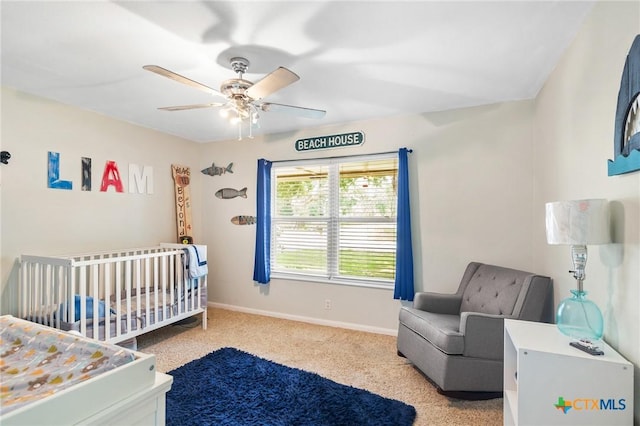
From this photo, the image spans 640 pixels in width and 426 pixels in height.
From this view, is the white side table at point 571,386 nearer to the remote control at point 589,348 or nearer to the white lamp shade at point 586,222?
the remote control at point 589,348

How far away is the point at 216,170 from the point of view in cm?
452

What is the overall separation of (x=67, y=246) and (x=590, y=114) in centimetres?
424

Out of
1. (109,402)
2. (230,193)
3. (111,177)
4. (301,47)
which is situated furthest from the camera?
(230,193)

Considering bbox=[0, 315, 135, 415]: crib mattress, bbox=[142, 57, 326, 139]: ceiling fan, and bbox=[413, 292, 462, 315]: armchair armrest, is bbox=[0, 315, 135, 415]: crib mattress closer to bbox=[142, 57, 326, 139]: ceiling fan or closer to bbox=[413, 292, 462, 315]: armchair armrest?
bbox=[142, 57, 326, 139]: ceiling fan

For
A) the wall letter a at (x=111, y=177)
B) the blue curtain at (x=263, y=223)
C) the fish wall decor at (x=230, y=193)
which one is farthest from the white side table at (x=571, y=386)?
the wall letter a at (x=111, y=177)

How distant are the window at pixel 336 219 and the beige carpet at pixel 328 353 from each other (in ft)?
2.19

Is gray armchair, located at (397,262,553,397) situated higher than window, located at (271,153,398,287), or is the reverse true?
window, located at (271,153,398,287)

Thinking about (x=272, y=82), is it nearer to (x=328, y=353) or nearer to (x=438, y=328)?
(x=438, y=328)

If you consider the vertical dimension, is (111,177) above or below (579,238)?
above

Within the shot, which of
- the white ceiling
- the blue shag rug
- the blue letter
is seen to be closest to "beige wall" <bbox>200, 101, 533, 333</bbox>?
the white ceiling

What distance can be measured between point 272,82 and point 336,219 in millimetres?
2138

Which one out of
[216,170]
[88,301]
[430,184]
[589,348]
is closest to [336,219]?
[430,184]

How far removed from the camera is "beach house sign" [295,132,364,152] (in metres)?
3.66

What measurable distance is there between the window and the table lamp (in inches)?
79.0
